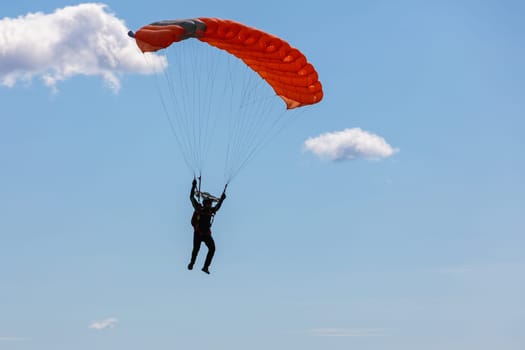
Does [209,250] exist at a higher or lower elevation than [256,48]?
lower

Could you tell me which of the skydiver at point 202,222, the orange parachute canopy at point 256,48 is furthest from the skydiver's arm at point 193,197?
the orange parachute canopy at point 256,48

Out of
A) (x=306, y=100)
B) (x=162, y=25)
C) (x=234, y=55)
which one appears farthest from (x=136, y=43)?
(x=306, y=100)

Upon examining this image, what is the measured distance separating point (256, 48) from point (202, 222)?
5697 mm

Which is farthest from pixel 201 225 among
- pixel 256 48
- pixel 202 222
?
pixel 256 48

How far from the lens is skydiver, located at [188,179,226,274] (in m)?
34.1

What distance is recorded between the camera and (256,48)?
36000mm

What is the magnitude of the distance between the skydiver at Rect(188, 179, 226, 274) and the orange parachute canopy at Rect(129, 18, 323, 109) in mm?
4434

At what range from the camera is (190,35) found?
34688 mm

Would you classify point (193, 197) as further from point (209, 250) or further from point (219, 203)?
point (209, 250)

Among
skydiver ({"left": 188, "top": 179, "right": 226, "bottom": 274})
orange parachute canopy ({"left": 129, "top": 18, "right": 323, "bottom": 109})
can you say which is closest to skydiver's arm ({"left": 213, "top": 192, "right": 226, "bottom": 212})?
skydiver ({"left": 188, "top": 179, "right": 226, "bottom": 274})

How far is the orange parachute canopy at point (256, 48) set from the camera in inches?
1339

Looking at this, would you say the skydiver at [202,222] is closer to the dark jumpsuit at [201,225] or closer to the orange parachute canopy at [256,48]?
the dark jumpsuit at [201,225]

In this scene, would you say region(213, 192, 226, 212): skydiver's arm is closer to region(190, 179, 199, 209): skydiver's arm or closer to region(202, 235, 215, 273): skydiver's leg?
region(190, 179, 199, 209): skydiver's arm

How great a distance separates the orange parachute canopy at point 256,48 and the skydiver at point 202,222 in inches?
175
